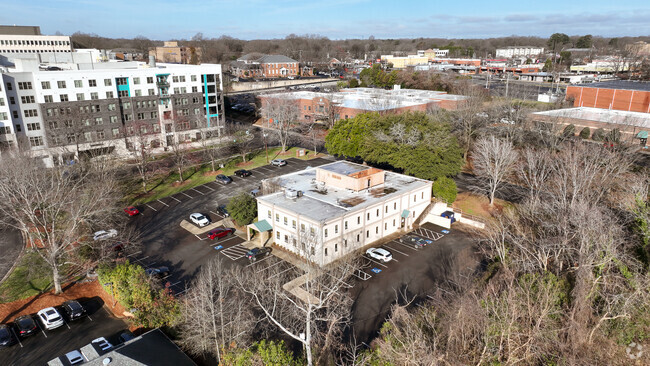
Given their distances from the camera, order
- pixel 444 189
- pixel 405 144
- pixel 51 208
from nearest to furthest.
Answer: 1. pixel 51 208
2. pixel 444 189
3. pixel 405 144

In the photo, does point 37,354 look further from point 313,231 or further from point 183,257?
point 313,231

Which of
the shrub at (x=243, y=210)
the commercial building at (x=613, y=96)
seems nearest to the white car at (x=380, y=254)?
the shrub at (x=243, y=210)

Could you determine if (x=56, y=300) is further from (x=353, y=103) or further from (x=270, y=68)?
(x=270, y=68)

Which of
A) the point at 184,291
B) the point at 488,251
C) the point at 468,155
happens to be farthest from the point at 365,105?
the point at 184,291

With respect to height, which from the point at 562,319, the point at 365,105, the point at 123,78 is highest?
the point at 123,78

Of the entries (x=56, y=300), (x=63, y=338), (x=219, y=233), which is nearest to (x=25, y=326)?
(x=63, y=338)

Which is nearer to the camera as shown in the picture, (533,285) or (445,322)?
(445,322)
